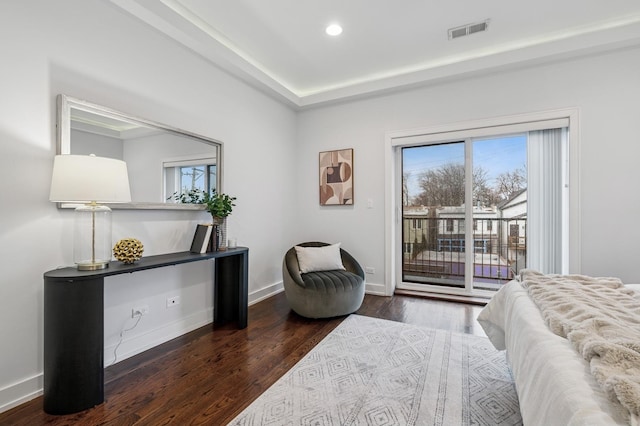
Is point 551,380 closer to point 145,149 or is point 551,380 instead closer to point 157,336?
point 157,336

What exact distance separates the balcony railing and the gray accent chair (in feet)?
4.13

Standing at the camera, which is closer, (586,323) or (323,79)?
(586,323)

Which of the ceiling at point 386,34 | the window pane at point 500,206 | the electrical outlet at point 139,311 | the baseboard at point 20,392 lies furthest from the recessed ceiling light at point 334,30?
the baseboard at point 20,392

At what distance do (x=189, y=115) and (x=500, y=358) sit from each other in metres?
3.31

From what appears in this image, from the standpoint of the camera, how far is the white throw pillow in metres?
3.36

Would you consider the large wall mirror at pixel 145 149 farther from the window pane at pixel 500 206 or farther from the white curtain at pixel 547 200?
the white curtain at pixel 547 200

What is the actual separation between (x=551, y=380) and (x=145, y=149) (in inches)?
109

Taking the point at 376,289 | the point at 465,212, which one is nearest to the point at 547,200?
the point at 465,212

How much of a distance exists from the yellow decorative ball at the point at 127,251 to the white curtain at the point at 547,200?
12.7 ft

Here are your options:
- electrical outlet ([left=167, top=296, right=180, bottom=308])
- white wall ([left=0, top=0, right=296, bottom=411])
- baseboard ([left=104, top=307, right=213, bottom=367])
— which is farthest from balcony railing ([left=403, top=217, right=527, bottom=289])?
electrical outlet ([left=167, top=296, right=180, bottom=308])

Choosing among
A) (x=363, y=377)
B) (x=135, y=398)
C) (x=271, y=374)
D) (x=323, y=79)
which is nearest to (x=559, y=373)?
(x=363, y=377)

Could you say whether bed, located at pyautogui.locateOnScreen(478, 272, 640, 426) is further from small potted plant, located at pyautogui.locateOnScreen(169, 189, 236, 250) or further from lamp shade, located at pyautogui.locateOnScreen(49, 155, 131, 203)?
small potted plant, located at pyautogui.locateOnScreen(169, 189, 236, 250)

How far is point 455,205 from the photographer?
3771 millimetres

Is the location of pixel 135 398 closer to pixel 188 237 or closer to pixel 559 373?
pixel 188 237
